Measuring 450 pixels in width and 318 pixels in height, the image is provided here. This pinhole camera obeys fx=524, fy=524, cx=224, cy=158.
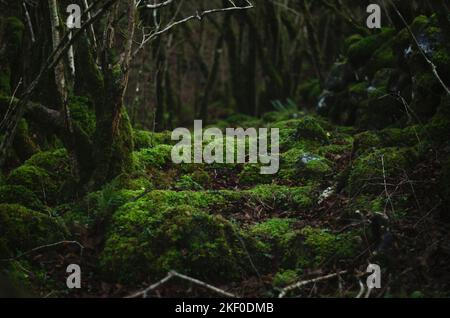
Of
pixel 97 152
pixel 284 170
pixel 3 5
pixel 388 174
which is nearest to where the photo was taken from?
pixel 388 174

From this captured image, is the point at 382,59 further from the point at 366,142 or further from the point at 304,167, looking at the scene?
the point at 304,167

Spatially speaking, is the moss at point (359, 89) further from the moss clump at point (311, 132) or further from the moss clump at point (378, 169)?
the moss clump at point (378, 169)

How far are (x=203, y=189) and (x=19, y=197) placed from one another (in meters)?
2.56

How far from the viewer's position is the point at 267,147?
980cm

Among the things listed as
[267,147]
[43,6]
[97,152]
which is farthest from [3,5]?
[267,147]

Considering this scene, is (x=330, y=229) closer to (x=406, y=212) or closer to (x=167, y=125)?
(x=406, y=212)

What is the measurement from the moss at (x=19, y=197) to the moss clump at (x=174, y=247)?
4.42 ft

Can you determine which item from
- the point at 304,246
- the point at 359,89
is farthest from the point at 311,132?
the point at 304,246

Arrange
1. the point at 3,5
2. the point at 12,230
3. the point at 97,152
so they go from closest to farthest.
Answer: the point at 12,230, the point at 97,152, the point at 3,5

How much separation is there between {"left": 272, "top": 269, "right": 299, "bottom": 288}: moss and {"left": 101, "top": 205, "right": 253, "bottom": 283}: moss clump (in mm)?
439

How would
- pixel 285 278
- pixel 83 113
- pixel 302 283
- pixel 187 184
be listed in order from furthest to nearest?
pixel 187 184
pixel 83 113
pixel 285 278
pixel 302 283

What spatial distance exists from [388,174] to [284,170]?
6.95 ft

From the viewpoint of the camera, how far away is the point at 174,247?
5.65m

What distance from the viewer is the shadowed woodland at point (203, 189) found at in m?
5.34
